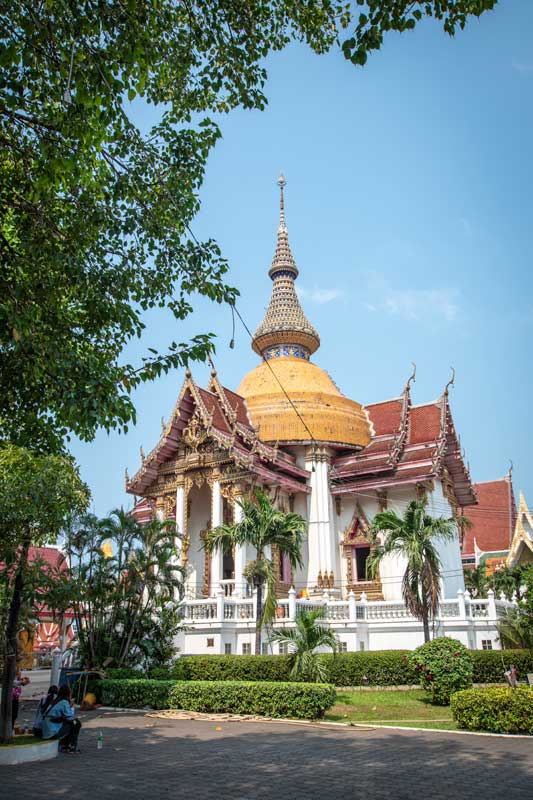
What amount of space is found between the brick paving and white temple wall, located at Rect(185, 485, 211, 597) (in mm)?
14639

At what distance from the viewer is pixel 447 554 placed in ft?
82.7

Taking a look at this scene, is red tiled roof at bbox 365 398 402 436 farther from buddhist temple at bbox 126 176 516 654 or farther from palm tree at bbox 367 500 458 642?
palm tree at bbox 367 500 458 642

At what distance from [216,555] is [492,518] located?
2101 centimetres

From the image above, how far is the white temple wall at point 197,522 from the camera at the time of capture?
85.9 ft

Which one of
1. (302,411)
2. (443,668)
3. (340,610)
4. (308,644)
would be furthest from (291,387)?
(443,668)

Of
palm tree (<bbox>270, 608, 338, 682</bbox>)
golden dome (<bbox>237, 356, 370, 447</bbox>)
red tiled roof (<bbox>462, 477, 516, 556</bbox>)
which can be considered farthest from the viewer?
red tiled roof (<bbox>462, 477, 516, 556</bbox>)

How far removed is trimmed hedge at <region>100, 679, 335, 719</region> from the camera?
41.3 feet

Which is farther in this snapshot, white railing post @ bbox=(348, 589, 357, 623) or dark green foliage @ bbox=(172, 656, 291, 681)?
→ white railing post @ bbox=(348, 589, 357, 623)

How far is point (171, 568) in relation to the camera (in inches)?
701

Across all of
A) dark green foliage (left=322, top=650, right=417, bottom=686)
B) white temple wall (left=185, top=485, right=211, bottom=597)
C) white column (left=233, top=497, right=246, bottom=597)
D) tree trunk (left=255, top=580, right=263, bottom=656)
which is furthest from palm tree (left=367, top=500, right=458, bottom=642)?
white temple wall (left=185, top=485, right=211, bottom=597)

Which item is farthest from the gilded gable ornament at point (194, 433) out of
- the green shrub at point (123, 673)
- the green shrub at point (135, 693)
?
the green shrub at point (135, 693)

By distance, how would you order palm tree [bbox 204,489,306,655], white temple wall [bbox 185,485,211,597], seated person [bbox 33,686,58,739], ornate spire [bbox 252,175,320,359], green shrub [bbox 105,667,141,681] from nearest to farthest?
1. seated person [bbox 33,686,58,739]
2. green shrub [bbox 105,667,141,681]
3. palm tree [bbox 204,489,306,655]
4. white temple wall [bbox 185,485,211,597]
5. ornate spire [bbox 252,175,320,359]

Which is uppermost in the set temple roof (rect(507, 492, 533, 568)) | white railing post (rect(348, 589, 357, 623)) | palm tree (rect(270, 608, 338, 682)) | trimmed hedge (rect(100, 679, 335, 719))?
temple roof (rect(507, 492, 533, 568))

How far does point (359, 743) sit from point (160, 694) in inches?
225
